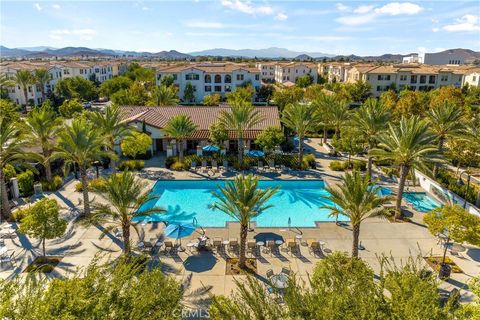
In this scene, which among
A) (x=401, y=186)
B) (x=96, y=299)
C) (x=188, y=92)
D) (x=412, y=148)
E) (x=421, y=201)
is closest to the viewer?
(x=96, y=299)

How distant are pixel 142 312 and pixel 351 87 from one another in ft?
243

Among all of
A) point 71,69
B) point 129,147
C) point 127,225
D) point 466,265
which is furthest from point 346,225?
point 71,69

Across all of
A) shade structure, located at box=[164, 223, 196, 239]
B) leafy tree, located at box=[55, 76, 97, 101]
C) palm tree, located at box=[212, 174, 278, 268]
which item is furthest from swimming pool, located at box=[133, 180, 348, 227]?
leafy tree, located at box=[55, 76, 97, 101]

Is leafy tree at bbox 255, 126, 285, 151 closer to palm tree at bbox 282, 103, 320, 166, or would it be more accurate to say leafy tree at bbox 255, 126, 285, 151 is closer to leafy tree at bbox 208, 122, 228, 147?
palm tree at bbox 282, 103, 320, 166

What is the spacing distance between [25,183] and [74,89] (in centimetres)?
5220

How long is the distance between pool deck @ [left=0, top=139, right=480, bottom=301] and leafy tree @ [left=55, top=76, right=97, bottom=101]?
2178 inches

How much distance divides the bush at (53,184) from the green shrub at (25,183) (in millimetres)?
1053

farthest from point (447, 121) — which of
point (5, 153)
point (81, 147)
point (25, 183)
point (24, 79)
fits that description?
point (24, 79)

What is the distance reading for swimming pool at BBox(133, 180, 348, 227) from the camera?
26.9 meters

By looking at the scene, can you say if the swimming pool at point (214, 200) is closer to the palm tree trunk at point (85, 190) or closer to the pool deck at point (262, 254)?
the pool deck at point (262, 254)

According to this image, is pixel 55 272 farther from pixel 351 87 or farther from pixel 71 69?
pixel 71 69

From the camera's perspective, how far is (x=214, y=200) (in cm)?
3053

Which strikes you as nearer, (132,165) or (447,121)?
(447,121)

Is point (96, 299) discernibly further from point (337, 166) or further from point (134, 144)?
point (337, 166)
